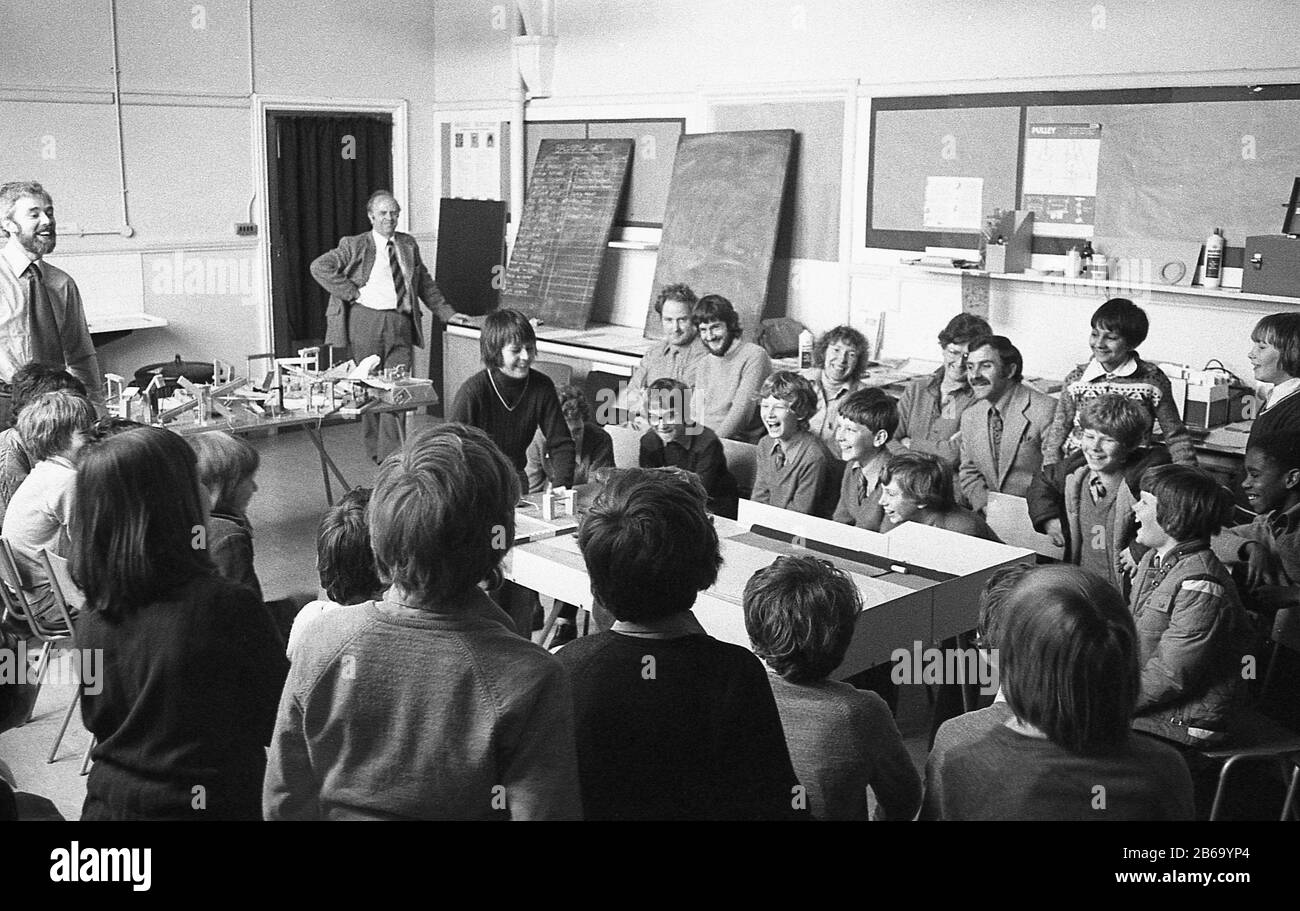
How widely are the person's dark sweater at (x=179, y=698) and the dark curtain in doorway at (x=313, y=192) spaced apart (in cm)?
721

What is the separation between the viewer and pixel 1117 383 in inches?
191

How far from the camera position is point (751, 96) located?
745 cm

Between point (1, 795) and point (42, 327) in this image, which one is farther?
point (42, 327)

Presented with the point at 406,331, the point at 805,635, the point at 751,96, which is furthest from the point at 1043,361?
the point at 805,635

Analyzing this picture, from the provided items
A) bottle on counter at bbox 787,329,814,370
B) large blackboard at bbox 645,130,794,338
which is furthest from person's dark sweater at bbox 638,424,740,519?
large blackboard at bbox 645,130,794,338

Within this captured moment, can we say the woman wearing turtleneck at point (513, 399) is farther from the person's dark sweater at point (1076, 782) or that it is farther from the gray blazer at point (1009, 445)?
the person's dark sweater at point (1076, 782)

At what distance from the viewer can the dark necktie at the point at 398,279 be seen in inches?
303

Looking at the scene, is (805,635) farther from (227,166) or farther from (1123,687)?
(227,166)

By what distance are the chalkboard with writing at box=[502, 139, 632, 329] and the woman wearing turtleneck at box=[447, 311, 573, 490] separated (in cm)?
342

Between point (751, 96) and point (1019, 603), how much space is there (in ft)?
19.7

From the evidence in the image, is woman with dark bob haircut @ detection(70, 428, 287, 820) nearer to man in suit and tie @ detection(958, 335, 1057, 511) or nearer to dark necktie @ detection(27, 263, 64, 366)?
man in suit and tie @ detection(958, 335, 1057, 511)

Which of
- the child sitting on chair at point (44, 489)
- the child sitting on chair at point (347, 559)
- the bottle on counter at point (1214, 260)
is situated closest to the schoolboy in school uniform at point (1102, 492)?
the bottle on counter at point (1214, 260)

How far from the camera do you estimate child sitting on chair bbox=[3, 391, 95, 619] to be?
396 centimetres

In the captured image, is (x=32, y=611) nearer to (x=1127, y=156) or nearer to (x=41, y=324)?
(x=41, y=324)
